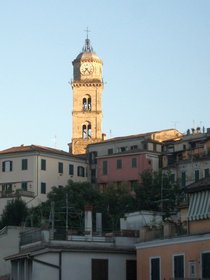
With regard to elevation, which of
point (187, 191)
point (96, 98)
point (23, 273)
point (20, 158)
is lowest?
point (23, 273)

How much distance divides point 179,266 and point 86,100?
328 ft

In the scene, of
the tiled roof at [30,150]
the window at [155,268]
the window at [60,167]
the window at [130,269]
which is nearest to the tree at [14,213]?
the tiled roof at [30,150]

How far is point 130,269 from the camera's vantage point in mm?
48938

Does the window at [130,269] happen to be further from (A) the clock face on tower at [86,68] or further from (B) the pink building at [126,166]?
(A) the clock face on tower at [86,68]

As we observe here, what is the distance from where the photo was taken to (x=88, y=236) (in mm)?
49469

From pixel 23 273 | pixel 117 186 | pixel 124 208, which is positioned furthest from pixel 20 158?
pixel 23 273

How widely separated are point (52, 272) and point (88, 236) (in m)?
3.32

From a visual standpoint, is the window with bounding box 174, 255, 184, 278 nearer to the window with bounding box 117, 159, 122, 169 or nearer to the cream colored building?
the cream colored building

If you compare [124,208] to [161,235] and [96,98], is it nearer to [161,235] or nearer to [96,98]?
[161,235]

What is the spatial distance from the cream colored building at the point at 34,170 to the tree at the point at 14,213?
7.96 metres

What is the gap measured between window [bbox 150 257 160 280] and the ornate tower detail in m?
89.4

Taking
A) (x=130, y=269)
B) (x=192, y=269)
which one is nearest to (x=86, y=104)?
(x=130, y=269)

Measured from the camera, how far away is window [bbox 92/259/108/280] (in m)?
47.8

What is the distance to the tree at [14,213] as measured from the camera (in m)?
89.3
